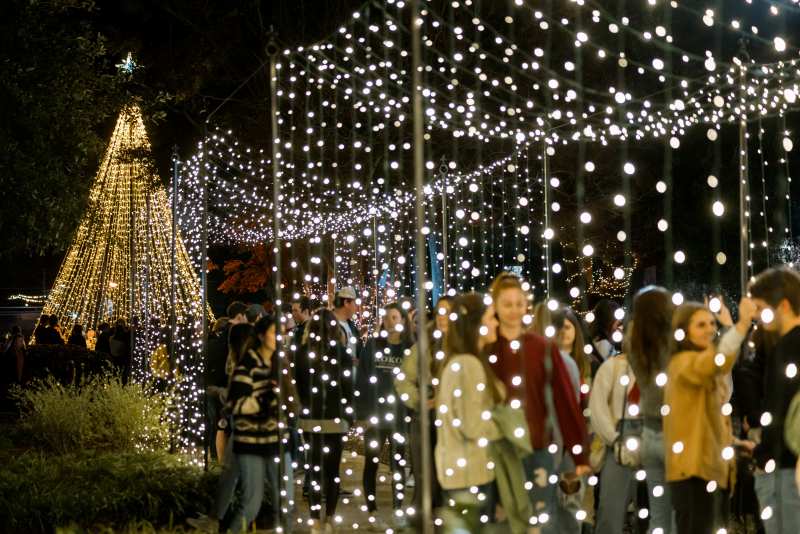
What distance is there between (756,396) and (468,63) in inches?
580

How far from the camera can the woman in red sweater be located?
6414mm

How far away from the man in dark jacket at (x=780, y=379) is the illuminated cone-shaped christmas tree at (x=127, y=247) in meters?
14.6

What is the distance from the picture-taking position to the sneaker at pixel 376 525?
9.20 meters

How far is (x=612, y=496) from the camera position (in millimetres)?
7047

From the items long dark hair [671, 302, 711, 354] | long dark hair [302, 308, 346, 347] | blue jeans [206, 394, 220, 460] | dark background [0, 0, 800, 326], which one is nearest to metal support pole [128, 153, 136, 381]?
dark background [0, 0, 800, 326]

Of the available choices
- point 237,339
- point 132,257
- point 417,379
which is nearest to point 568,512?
point 417,379

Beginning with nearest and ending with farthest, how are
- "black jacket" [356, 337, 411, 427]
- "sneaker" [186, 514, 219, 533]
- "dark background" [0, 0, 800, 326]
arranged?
"sneaker" [186, 514, 219, 533], "black jacket" [356, 337, 411, 427], "dark background" [0, 0, 800, 326]

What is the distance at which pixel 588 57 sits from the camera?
2186 cm

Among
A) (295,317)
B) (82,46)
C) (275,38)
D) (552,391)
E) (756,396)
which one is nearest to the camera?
(552,391)

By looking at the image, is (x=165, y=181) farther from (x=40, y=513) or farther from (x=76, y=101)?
(x=40, y=513)

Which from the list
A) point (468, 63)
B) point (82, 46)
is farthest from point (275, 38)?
point (468, 63)

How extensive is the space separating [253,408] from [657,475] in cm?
290

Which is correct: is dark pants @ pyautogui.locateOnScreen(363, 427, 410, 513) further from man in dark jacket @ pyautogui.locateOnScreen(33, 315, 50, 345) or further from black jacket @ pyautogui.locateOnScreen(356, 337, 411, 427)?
man in dark jacket @ pyautogui.locateOnScreen(33, 315, 50, 345)

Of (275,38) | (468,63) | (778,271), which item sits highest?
(468,63)
